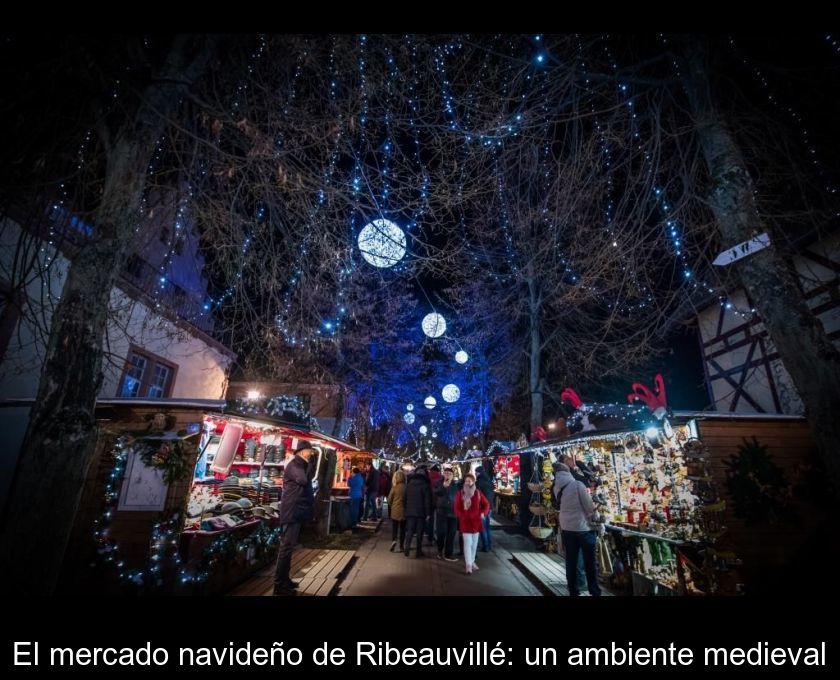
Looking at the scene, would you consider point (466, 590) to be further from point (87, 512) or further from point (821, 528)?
point (87, 512)

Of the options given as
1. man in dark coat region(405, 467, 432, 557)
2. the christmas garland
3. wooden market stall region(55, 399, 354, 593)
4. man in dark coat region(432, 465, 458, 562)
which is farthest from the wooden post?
the christmas garland

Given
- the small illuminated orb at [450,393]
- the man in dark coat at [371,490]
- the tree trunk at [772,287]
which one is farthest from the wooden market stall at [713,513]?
the small illuminated orb at [450,393]

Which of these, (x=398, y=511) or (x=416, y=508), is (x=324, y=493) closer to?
(x=398, y=511)

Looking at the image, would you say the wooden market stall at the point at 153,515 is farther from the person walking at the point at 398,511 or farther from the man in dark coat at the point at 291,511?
the person walking at the point at 398,511

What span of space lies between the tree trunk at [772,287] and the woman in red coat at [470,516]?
6.16 m

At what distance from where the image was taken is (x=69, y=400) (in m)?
3.00

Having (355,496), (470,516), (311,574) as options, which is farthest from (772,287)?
(355,496)

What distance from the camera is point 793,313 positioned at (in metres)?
3.54

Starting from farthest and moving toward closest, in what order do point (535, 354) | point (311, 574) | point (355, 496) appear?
point (535, 354) < point (355, 496) < point (311, 574)

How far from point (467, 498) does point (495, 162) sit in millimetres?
6998

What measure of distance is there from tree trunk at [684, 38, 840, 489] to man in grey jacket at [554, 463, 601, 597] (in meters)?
3.30

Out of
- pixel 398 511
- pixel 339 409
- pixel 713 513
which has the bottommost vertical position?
pixel 398 511

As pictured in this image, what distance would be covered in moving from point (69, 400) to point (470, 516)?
24.5 ft

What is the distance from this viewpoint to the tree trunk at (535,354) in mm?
14281
